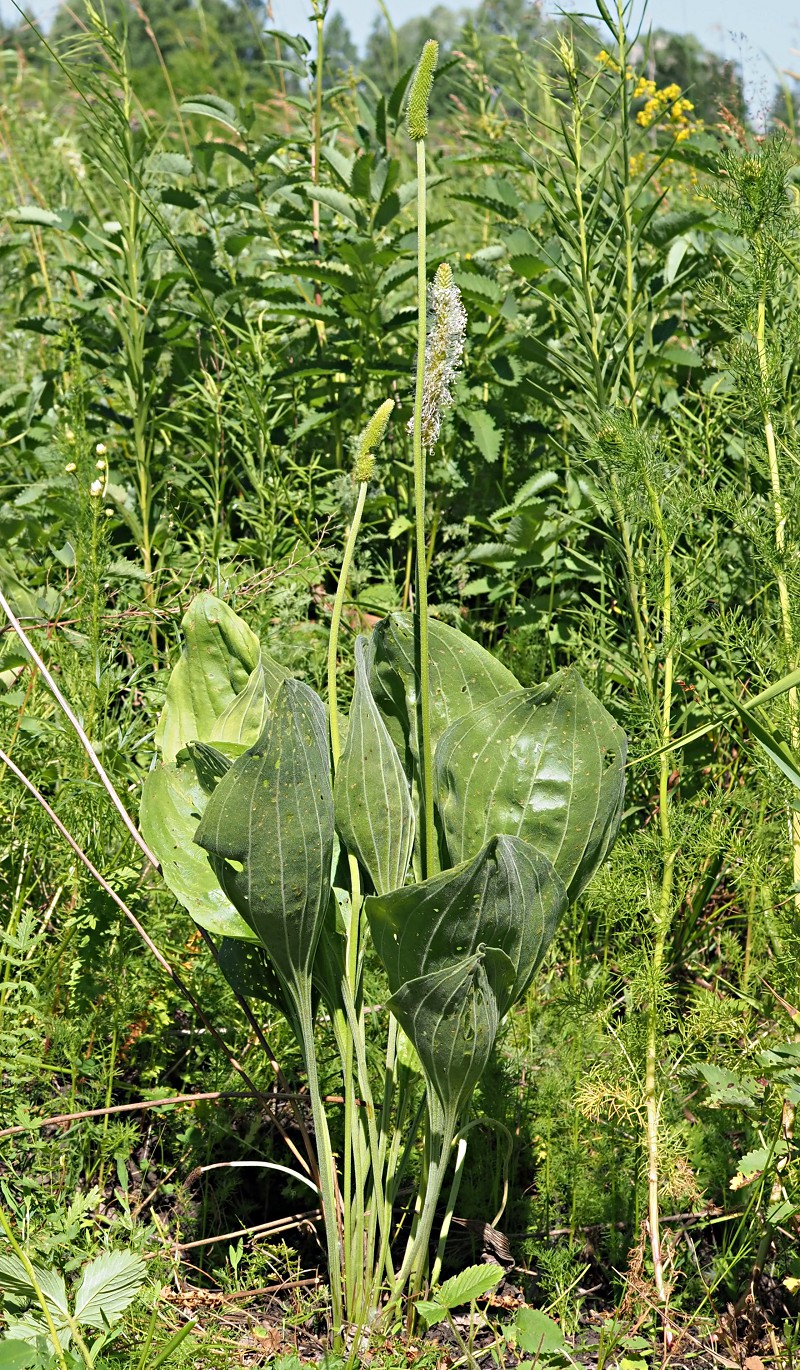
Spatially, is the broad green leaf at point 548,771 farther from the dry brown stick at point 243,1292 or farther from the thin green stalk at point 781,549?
the dry brown stick at point 243,1292

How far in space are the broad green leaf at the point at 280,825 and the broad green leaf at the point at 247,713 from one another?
0.69 ft

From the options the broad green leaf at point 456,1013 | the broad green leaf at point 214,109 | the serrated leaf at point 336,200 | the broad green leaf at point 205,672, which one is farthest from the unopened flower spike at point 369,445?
the broad green leaf at point 214,109

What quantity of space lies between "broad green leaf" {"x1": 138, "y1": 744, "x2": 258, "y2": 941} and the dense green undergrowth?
24 cm

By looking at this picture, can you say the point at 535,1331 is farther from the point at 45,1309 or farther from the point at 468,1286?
the point at 45,1309

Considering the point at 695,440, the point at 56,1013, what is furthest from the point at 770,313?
the point at 56,1013

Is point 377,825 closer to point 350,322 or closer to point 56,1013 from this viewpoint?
point 56,1013

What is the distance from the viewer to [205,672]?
1.71 metres

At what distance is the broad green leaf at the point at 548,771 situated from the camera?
141 centimetres

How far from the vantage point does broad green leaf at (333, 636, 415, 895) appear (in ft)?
4.62

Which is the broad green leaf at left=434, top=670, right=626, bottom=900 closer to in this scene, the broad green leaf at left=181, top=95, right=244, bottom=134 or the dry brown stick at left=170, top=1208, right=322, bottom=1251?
the dry brown stick at left=170, top=1208, right=322, bottom=1251

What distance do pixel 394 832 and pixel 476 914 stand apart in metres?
0.21

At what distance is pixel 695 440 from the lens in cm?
277

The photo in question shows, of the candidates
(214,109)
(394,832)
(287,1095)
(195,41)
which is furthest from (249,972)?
(195,41)

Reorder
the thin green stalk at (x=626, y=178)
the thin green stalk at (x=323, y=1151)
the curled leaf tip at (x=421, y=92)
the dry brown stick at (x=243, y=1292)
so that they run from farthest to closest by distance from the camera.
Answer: the thin green stalk at (x=626, y=178)
the dry brown stick at (x=243, y=1292)
the thin green stalk at (x=323, y=1151)
the curled leaf tip at (x=421, y=92)
